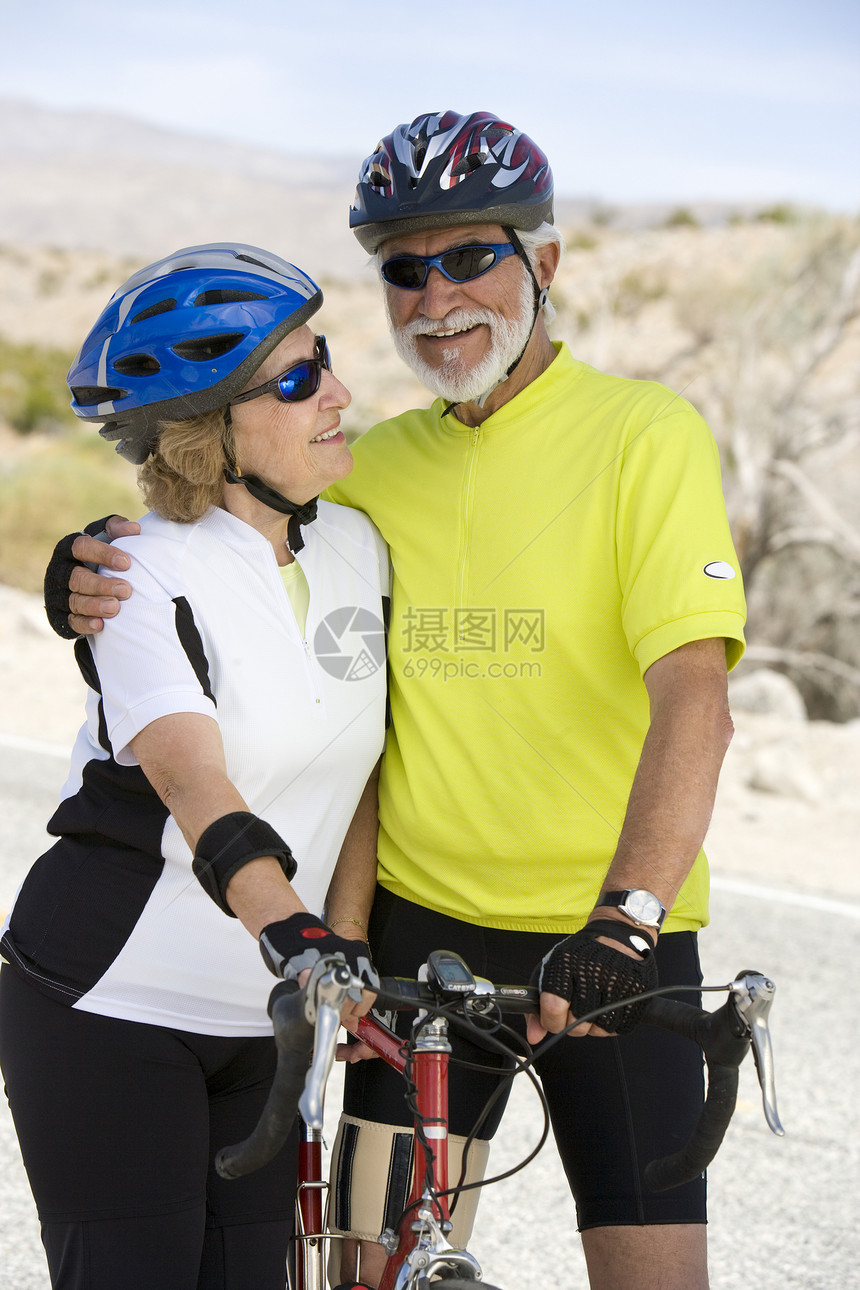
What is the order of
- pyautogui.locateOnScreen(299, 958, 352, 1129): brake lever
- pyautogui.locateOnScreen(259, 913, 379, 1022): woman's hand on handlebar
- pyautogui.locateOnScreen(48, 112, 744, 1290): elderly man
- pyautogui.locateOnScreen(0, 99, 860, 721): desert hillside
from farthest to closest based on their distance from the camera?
pyautogui.locateOnScreen(0, 99, 860, 721): desert hillside, pyautogui.locateOnScreen(48, 112, 744, 1290): elderly man, pyautogui.locateOnScreen(259, 913, 379, 1022): woman's hand on handlebar, pyautogui.locateOnScreen(299, 958, 352, 1129): brake lever

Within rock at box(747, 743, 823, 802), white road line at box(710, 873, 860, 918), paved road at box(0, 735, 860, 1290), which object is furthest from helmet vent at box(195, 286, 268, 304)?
rock at box(747, 743, 823, 802)

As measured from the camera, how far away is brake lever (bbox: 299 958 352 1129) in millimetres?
1516

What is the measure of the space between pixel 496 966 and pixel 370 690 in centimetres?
64

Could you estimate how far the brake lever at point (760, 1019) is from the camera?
1699 mm

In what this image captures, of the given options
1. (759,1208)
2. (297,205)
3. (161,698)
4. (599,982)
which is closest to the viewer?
(599,982)

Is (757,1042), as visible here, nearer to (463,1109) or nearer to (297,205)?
(463,1109)

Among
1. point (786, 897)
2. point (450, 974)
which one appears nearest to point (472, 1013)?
point (450, 974)

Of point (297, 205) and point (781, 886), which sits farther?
point (297, 205)

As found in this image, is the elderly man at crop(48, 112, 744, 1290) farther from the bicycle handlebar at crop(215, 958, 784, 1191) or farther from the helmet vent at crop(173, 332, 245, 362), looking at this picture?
the helmet vent at crop(173, 332, 245, 362)

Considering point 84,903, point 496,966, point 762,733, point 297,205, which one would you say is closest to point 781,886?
point 762,733

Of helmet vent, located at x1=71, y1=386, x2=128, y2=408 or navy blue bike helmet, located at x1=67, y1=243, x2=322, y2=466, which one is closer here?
navy blue bike helmet, located at x1=67, y1=243, x2=322, y2=466

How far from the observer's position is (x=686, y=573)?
2271mm

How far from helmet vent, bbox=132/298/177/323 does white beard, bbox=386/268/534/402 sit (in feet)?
1.82

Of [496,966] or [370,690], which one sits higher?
[370,690]
